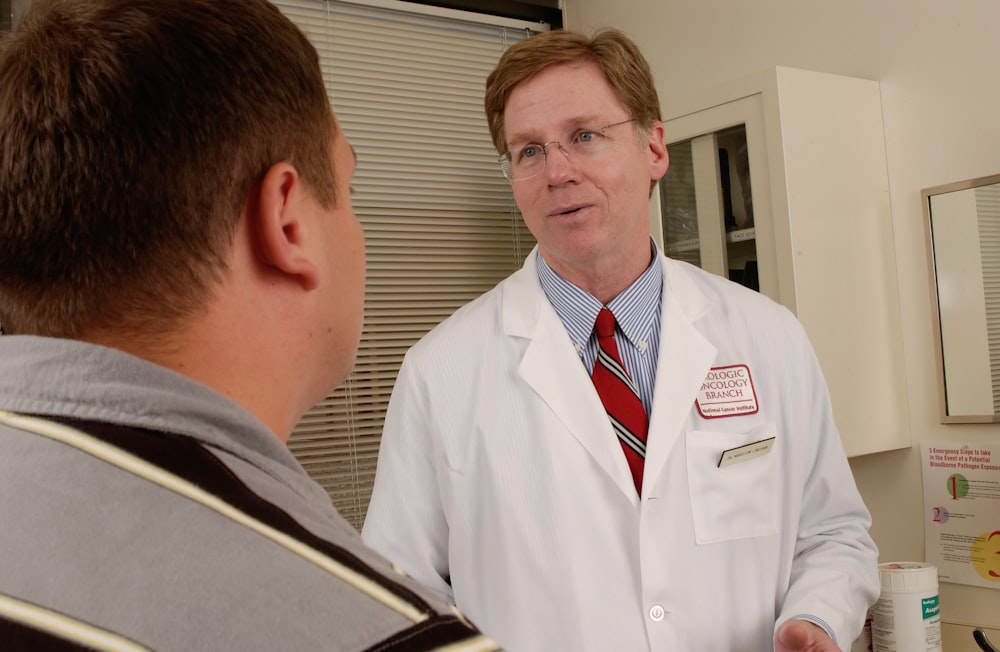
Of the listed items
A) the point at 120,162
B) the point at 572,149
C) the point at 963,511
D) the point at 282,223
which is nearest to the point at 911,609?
the point at 963,511

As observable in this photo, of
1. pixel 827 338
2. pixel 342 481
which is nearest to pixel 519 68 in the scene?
pixel 827 338

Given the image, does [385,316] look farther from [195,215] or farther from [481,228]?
[195,215]

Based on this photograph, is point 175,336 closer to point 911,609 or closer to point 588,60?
point 588,60

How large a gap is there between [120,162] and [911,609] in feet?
5.95

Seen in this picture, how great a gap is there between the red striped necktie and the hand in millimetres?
304

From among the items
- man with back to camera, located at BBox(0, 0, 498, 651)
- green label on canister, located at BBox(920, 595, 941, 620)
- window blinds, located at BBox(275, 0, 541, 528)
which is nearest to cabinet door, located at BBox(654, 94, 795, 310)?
green label on canister, located at BBox(920, 595, 941, 620)

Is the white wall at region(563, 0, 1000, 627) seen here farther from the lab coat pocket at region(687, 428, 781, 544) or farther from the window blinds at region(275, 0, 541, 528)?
the window blinds at region(275, 0, 541, 528)

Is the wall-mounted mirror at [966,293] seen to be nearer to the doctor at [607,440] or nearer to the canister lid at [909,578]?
the canister lid at [909,578]

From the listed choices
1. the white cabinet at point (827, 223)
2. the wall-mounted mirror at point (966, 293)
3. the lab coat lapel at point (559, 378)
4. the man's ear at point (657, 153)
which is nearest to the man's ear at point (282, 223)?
the lab coat lapel at point (559, 378)

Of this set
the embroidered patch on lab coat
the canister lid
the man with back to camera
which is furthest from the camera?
the canister lid

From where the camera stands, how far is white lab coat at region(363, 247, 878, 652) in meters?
1.47

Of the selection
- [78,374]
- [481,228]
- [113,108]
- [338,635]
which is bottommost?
[338,635]

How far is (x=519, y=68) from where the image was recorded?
1.71 m

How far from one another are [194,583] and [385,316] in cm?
246
